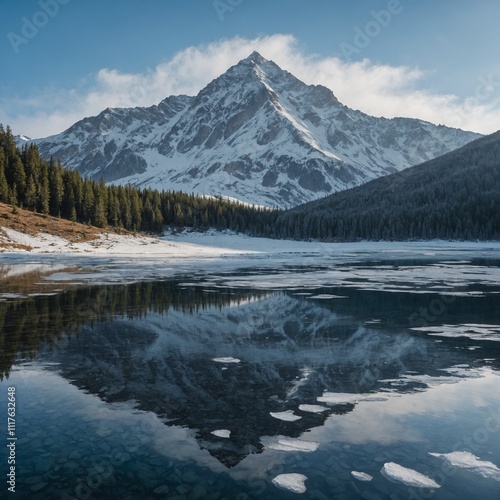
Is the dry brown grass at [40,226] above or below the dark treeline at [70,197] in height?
below

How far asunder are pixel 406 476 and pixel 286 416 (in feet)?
8.77

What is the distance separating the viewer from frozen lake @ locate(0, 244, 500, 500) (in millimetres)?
6238

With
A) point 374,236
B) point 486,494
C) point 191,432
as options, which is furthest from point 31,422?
point 374,236

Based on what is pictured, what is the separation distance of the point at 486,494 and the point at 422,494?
3.02 feet

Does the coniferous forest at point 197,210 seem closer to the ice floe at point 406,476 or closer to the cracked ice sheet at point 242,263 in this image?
the cracked ice sheet at point 242,263

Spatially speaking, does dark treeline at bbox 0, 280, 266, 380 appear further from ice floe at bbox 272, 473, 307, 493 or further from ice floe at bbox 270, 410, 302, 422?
ice floe at bbox 272, 473, 307, 493

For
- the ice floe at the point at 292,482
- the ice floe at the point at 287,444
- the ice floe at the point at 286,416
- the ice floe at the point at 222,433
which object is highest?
the ice floe at the point at 222,433

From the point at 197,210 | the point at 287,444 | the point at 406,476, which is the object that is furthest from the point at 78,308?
the point at 197,210

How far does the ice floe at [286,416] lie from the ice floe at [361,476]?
204cm

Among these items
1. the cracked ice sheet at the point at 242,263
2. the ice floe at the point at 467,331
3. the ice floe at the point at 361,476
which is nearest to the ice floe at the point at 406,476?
the ice floe at the point at 361,476

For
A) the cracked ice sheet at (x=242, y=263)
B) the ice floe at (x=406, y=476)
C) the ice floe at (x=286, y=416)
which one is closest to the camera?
the ice floe at (x=406, y=476)

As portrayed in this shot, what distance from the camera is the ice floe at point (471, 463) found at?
256 inches

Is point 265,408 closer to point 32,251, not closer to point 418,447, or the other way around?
point 418,447

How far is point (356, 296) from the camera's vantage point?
25875mm
